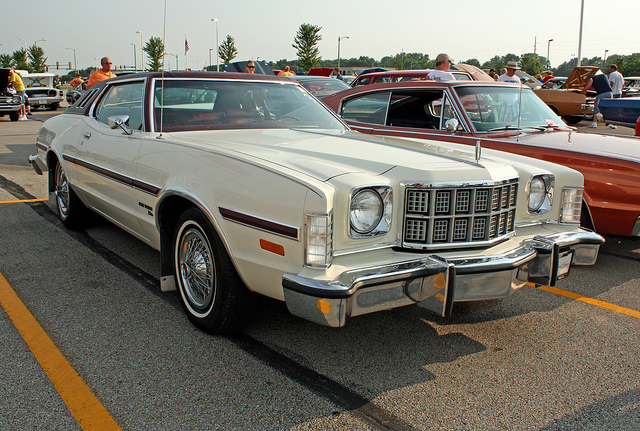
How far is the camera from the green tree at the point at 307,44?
5416 cm

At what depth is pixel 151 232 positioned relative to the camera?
3646mm

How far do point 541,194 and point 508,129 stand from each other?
215cm

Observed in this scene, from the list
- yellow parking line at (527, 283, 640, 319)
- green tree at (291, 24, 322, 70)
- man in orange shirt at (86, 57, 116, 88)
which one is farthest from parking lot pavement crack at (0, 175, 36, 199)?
green tree at (291, 24, 322, 70)

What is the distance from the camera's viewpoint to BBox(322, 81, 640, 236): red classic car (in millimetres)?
4344

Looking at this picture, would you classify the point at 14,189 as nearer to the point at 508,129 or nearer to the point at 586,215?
the point at 508,129

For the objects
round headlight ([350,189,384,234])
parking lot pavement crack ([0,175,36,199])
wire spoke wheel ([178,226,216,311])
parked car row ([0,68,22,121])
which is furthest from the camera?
parked car row ([0,68,22,121])

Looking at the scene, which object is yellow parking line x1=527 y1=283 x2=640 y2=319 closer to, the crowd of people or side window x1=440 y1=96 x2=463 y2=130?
side window x1=440 y1=96 x2=463 y2=130

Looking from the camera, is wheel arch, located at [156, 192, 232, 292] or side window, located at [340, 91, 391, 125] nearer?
wheel arch, located at [156, 192, 232, 292]

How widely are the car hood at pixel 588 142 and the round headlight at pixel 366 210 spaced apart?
9.12 feet

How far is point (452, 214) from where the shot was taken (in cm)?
278

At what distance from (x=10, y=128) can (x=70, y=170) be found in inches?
518

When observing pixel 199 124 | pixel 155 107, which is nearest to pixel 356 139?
pixel 199 124

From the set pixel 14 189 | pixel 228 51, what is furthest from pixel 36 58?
pixel 14 189

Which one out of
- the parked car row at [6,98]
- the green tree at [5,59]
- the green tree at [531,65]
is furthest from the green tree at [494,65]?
the green tree at [5,59]
